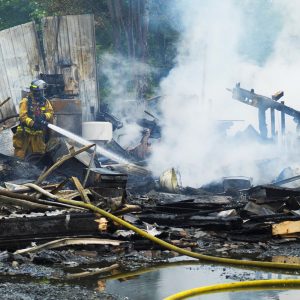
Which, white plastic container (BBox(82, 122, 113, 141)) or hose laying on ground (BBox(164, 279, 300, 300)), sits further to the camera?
white plastic container (BBox(82, 122, 113, 141))

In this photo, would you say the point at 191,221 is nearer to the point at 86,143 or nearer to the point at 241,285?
the point at 241,285

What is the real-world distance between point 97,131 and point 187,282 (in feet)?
40.0

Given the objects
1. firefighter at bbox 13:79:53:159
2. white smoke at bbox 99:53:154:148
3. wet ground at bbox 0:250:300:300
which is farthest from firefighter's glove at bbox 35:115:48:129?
wet ground at bbox 0:250:300:300

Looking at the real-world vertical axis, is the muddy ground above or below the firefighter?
below

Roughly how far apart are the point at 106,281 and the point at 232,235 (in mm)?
3043

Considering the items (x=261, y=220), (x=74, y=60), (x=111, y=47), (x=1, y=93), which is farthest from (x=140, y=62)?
(x=261, y=220)

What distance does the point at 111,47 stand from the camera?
2489 centimetres

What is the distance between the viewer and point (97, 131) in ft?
62.4

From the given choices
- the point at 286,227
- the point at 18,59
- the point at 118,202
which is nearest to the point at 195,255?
the point at 118,202

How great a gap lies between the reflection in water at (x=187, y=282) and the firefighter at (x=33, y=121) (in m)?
8.47

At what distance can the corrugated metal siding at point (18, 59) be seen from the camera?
71.1 ft

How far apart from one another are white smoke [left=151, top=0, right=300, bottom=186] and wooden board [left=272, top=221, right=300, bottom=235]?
962cm

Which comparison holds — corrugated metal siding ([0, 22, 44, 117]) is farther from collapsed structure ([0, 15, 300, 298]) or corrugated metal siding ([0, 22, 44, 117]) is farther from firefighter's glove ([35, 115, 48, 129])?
firefighter's glove ([35, 115, 48, 129])

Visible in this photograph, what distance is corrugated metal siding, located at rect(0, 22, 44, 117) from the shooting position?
71.1ft
